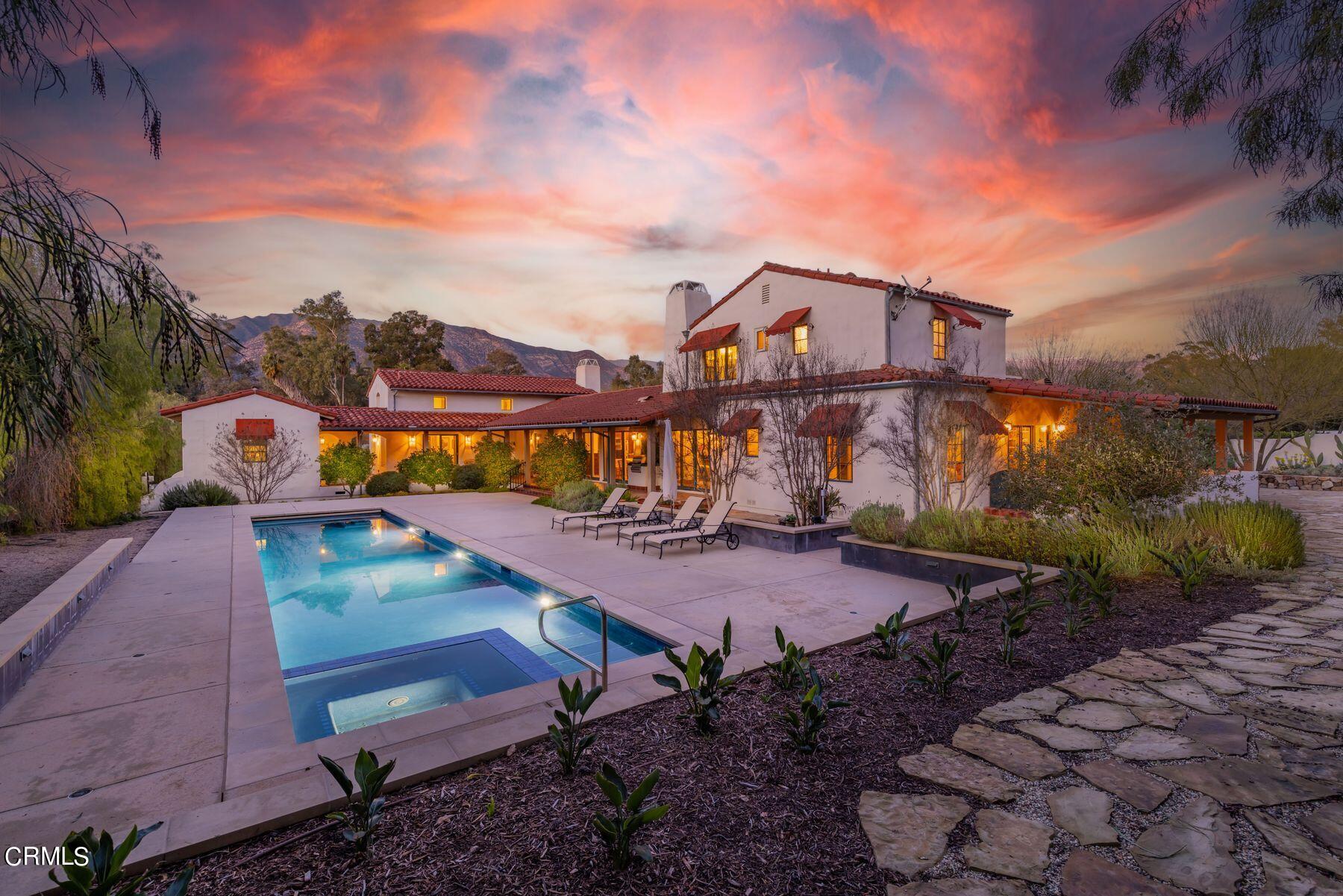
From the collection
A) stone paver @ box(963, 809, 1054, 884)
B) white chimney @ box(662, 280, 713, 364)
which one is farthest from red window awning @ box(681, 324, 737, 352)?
stone paver @ box(963, 809, 1054, 884)

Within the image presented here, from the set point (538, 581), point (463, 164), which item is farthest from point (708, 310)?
point (538, 581)

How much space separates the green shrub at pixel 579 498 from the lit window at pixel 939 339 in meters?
10.4

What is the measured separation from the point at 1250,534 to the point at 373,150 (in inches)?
685

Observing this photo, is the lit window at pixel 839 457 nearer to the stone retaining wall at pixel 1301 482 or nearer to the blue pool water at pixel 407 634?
the blue pool water at pixel 407 634

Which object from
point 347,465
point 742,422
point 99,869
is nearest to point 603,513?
point 742,422

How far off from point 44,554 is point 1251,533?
1928 centimetres

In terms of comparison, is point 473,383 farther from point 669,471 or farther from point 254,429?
point 669,471

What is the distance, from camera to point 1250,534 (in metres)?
7.53

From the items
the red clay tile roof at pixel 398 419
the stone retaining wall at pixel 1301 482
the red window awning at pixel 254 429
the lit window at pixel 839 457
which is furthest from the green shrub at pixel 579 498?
the stone retaining wall at pixel 1301 482

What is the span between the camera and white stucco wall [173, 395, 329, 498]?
2272 centimetres

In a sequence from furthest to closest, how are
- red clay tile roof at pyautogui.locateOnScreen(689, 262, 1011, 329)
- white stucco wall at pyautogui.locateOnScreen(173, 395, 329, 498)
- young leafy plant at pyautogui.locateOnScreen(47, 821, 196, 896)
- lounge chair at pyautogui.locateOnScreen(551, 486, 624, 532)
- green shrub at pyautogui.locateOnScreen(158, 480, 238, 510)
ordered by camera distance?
white stucco wall at pyautogui.locateOnScreen(173, 395, 329, 498)
green shrub at pyautogui.locateOnScreen(158, 480, 238, 510)
red clay tile roof at pyautogui.locateOnScreen(689, 262, 1011, 329)
lounge chair at pyautogui.locateOnScreen(551, 486, 624, 532)
young leafy plant at pyautogui.locateOnScreen(47, 821, 196, 896)

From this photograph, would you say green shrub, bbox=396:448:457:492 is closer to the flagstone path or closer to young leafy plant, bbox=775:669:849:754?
young leafy plant, bbox=775:669:849:754

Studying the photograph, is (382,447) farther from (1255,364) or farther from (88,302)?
(1255,364)

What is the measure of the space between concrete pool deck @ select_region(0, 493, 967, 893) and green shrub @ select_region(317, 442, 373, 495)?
1393 centimetres
